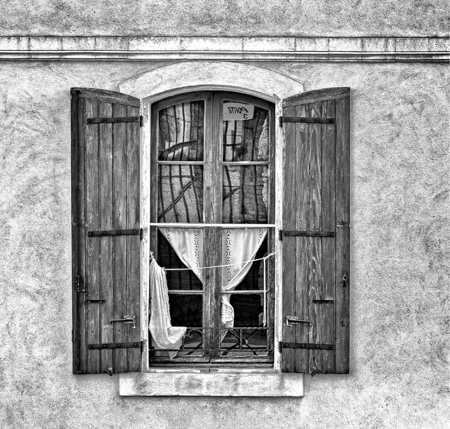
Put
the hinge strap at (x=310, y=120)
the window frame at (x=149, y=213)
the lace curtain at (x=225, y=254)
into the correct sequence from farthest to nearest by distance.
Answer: the lace curtain at (x=225, y=254), the window frame at (x=149, y=213), the hinge strap at (x=310, y=120)

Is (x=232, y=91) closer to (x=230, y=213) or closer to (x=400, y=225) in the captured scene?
(x=230, y=213)

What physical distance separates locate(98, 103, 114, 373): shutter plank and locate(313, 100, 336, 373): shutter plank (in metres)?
1.46

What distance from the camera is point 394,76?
6.88 metres

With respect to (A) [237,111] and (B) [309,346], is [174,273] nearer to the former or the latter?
(B) [309,346]

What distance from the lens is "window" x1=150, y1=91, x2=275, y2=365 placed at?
7.05m

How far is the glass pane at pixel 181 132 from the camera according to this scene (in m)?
7.07

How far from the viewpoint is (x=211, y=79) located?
6.85 meters

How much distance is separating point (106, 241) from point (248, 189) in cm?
112

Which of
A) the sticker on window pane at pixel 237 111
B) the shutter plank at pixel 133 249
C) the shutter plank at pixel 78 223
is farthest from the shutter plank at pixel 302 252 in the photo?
the shutter plank at pixel 78 223

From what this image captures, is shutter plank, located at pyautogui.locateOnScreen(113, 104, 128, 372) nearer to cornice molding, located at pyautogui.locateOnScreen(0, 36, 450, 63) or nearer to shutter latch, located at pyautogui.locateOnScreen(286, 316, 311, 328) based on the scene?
cornice molding, located at pyautogui.locateOnScreen(0, 36, 450, 63)

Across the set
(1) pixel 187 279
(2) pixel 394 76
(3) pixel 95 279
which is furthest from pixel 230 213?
(2) pixel 394 76

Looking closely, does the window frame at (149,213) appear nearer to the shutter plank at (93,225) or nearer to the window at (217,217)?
the window at (217,217)

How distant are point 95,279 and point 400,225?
220cm

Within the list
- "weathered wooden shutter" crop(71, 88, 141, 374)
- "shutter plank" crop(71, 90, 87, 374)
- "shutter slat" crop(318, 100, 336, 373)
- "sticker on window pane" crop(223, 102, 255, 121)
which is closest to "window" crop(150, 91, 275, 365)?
"sticker on window pane" crop(223, 102, 255, 121)
